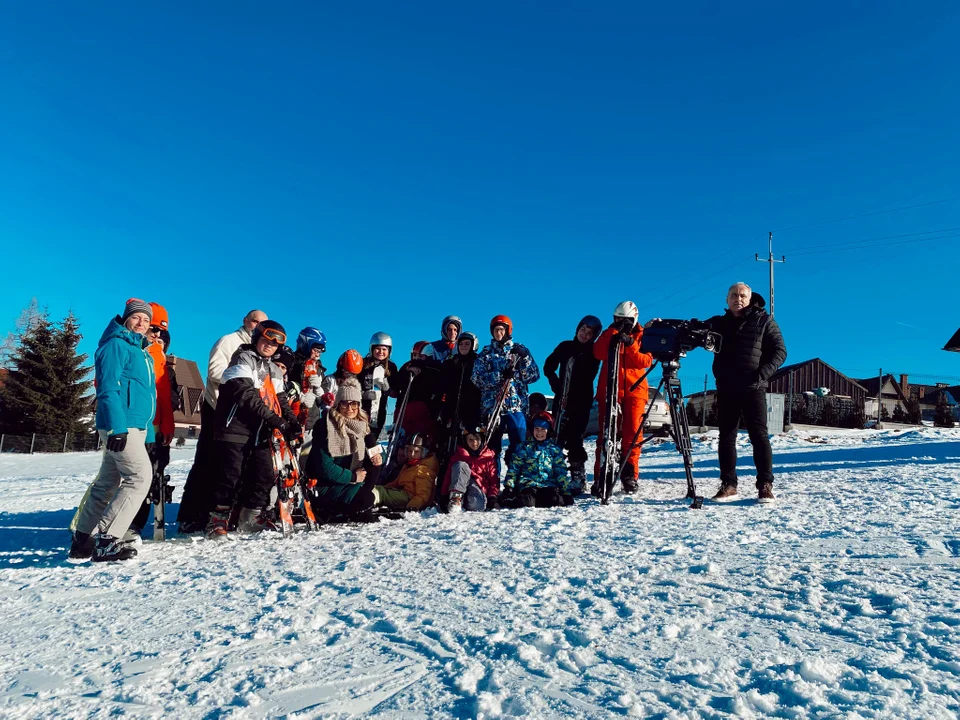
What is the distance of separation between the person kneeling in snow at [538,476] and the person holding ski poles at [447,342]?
54.6 inches

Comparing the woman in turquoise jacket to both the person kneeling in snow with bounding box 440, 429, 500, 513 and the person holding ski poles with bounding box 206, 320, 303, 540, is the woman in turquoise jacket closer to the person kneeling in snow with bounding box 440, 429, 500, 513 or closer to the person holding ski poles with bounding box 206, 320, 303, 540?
the person holding ski poles with bounding box 206, 320, 303, 540

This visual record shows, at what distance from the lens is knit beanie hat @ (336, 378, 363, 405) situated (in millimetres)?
5805

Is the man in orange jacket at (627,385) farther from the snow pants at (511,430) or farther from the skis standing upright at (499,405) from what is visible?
the skis standing upright at (499,405)

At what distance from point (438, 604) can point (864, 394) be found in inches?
1934

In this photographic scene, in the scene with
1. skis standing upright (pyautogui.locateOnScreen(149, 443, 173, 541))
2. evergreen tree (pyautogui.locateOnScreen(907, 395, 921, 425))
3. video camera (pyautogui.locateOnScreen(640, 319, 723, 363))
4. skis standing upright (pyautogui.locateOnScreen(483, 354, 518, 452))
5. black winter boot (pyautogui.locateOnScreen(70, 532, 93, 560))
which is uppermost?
evergreen tree (pyautogui.locateOnScreen(907, 395, 921, 425))

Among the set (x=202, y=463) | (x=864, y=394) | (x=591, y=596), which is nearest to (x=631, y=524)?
(x=591, y=596)

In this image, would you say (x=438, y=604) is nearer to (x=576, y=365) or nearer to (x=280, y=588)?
(x=280, y=588)

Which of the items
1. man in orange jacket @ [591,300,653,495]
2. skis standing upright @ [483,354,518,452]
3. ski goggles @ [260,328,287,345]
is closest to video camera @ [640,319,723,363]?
man in orange jacket @ [591,300,653,495]

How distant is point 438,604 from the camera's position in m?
2.81

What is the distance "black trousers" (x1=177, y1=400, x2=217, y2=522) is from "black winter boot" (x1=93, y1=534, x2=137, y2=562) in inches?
25.6

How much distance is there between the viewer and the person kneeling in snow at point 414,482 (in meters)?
5.34

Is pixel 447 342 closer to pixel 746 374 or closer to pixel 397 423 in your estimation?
pixel 397 423

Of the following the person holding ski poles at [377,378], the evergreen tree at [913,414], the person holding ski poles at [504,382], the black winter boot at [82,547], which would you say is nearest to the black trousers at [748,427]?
the person holding ski poles at [504,382]

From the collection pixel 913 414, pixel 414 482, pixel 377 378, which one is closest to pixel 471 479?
pixel 414 482
